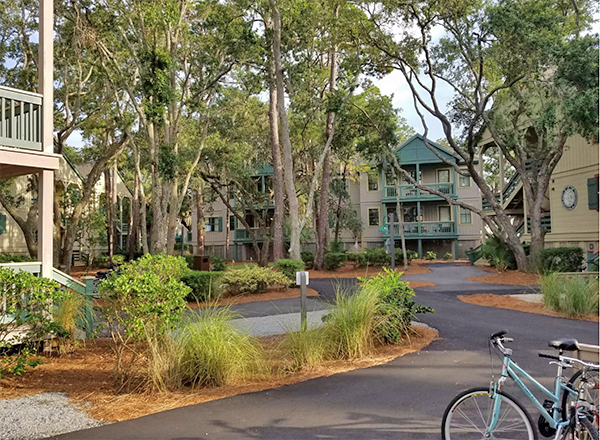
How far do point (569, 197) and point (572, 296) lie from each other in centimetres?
1231

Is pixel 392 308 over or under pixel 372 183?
under

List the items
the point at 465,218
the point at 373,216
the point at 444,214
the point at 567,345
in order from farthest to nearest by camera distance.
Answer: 1. the point at 373,216
2. the point at 444,214
3. the point at 465,218
4. the point at 567,345

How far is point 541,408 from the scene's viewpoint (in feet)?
11.3

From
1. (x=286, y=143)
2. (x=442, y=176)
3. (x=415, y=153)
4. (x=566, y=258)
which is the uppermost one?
(x=415, y=153)

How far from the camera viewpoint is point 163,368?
19.2 ft

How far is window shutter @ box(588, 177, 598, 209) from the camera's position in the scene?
744 inches

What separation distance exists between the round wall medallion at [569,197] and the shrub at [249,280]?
1314 centimetres

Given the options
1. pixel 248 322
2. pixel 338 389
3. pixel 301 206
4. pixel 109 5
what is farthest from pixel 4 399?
pixel 301 206

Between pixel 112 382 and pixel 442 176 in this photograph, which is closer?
pixel 112 382

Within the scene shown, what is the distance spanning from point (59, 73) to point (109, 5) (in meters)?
5.51

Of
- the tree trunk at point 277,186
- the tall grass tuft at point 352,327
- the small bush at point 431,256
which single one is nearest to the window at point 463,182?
the small bush at point 431,256

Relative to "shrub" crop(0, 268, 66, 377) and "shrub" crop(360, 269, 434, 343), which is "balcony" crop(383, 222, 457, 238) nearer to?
"shrub" crop(360, 269, 434, 343)

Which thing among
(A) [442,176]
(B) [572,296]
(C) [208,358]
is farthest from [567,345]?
(A) [442,176]

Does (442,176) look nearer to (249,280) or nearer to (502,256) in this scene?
(502,256)
